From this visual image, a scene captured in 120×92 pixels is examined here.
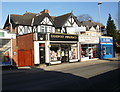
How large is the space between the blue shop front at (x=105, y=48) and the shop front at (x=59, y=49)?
21.4 feet

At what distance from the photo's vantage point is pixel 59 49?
20656mm

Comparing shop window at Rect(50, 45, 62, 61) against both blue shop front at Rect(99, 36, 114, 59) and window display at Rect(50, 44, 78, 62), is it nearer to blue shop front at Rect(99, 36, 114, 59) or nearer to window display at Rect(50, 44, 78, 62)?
window display at Rect(50, 44, 78, 62)

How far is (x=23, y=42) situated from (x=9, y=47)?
3675 mm

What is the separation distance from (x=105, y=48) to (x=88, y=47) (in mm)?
5246

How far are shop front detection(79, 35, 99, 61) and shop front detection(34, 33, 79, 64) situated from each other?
4.81 feet

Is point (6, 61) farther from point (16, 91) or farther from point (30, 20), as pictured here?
point (30, 20)

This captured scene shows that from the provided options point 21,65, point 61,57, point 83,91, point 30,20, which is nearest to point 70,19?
point 30,20

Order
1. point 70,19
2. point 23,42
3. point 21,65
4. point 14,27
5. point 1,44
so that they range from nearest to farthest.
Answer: point 1,44
point 21,65
point 23,42
point 14,27
point 70,19

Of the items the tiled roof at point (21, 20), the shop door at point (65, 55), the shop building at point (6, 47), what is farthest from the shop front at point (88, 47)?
the tiled roof at point (21, 20)

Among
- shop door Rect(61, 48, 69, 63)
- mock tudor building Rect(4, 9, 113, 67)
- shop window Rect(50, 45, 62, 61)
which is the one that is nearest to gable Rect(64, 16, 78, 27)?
mock tudor building Rect(4, 9, 113, 67)

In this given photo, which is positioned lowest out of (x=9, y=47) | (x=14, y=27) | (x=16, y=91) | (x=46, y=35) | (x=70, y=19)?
(x=16, y=91)

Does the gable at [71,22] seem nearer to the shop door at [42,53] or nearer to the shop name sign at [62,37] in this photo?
the shop name sign at [62,37]

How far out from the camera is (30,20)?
103 feet

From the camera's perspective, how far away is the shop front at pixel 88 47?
953 inches
